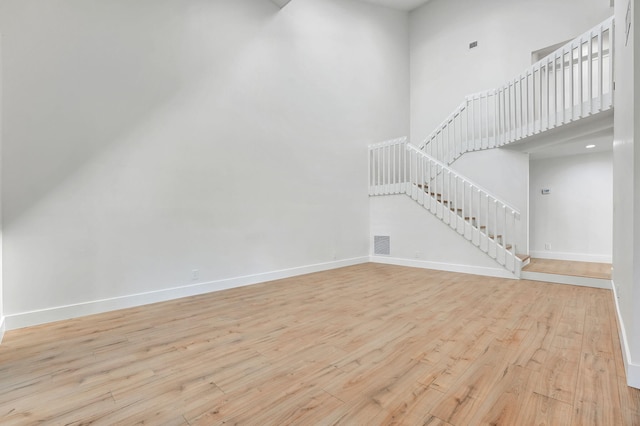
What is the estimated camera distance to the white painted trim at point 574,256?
556cm

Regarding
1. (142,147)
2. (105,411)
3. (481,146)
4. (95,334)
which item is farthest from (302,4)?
(105,411)

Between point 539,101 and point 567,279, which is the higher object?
point 539,101

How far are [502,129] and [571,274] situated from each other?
2.80 metres

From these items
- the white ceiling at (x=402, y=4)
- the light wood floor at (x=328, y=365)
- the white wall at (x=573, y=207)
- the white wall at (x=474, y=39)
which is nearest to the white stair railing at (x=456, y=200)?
the white wall at (x=573, y=207)

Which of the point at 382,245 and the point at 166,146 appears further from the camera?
the point at 382,245

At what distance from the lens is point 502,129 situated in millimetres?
5559

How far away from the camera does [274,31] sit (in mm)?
4863

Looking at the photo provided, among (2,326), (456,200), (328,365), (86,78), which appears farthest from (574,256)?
(2,326)

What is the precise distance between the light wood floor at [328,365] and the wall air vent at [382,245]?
259cm

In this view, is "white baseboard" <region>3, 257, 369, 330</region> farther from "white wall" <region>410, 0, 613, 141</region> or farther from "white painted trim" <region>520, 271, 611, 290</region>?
"white wall" <region>410, 0, 613, 141</region>

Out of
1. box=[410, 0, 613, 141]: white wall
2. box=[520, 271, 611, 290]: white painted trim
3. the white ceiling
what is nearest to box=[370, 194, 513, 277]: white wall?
box=[520, 271, 611, 290]: white painted trim

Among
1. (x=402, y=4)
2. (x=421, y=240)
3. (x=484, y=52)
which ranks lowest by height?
(x=421, y=240)

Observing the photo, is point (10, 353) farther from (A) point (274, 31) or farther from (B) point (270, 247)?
(A) point (274, 31)

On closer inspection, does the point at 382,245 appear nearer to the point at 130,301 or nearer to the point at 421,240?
the point at 421,240
